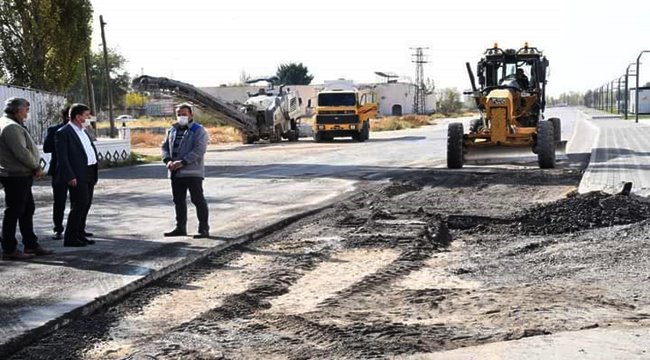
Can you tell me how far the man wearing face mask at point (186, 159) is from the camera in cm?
996

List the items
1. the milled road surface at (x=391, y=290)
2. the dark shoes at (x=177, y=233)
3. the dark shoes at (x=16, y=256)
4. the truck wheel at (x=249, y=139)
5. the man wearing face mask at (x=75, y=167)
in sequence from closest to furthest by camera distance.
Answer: the milled road surface at (x=391, y=290), the dark shoes at (x=16, y=256), the man wearing face mask at (x=75, y=167), the dark shoes at (x=177, y=233), the truck wheel at (x=249, y=139)

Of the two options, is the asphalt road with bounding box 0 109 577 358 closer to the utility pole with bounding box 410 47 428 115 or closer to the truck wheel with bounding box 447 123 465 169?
the truck wheel with bounding box 447 123 465 169

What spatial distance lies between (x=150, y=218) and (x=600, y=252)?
669 cm

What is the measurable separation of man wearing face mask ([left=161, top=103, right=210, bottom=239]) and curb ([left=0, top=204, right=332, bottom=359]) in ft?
2.33

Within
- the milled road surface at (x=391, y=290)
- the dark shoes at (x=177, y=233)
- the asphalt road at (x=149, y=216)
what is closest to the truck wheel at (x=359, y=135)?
the asphalt road at (x=149, y=216)

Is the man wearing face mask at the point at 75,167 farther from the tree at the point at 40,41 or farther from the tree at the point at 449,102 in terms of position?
the tree at the point at 449,102

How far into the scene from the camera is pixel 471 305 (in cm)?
655

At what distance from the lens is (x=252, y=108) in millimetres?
40938

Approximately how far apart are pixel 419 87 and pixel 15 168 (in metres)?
104

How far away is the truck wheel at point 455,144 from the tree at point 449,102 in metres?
90.0

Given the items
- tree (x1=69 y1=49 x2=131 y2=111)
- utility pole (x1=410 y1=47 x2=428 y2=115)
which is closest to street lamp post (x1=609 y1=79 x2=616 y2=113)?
utility pole (x1=410 y1=47 x2=428 y2=115)

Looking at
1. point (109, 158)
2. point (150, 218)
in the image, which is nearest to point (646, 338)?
point (150, 218)

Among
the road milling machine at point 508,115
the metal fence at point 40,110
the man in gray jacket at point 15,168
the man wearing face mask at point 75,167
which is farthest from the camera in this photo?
the metal fence at point 40,110

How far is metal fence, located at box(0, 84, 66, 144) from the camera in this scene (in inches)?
951
